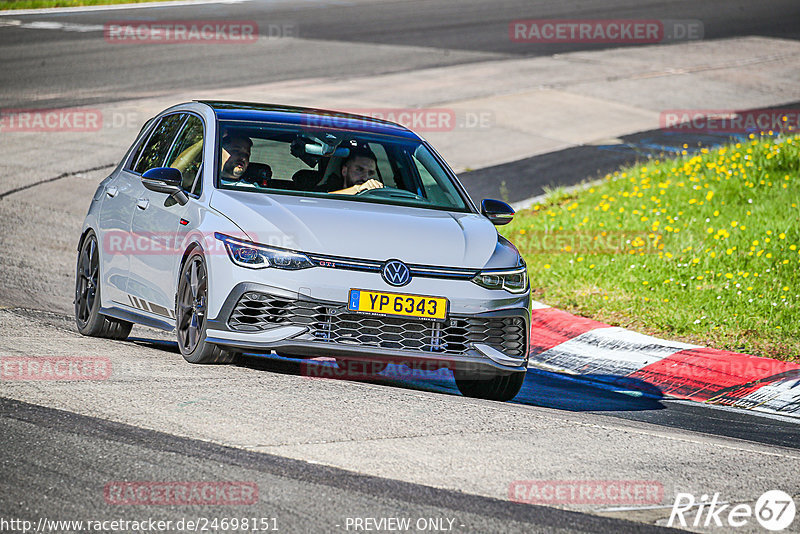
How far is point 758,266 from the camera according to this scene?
11.7 metres

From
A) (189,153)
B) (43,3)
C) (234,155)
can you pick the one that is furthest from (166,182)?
(43,3)

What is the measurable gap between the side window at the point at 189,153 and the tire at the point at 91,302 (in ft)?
3.28

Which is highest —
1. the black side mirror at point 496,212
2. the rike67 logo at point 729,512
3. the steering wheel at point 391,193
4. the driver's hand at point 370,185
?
the driver's hand at point 370,185

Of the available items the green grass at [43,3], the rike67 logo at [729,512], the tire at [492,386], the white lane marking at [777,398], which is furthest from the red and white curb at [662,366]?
the green grass at [43,3]

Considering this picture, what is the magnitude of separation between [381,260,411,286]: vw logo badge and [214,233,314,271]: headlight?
1.39 feet

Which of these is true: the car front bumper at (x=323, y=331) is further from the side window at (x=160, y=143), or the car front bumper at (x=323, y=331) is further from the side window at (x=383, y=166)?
the side window at (x=160, y=143)

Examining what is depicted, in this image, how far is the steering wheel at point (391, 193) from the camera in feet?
26.9

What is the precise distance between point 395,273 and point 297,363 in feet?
6.97

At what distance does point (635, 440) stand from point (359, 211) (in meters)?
2.22

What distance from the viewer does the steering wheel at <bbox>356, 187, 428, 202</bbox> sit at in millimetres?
8211

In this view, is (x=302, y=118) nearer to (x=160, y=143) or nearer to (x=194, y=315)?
(x=160, y=143)

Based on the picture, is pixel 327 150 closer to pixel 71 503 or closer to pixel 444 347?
pixel 444 347

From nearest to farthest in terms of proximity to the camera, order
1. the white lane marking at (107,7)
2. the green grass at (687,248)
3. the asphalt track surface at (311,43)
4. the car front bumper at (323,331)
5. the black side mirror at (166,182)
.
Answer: the car front bumper at (323,331) → the black side mirror at (166,182) → the green grass at (687,248) → the asphalt track surface at (311,43) → the white lane marking at (107,7)

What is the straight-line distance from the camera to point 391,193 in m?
8.29
